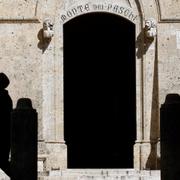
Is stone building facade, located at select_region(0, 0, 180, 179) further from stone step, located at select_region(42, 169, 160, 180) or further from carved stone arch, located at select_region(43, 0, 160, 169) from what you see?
stone step, located at select_region(42, 169, 160, 180)

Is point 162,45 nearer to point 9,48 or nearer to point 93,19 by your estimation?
point 9,48

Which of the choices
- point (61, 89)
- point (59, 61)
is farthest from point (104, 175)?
point (59, 61)

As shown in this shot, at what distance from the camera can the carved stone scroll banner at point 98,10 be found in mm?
19797

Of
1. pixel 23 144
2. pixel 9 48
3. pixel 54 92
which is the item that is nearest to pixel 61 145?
pixel 54 92

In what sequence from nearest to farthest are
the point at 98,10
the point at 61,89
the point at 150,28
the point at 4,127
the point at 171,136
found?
the point at 171,136, the point at 4,127, the point at 150,28, the point at 61,89, the point at 98,10

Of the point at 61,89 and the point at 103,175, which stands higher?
the point at 61,89

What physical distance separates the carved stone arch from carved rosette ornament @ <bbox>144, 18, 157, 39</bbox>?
8.2 inches

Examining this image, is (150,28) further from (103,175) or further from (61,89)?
(103,175)

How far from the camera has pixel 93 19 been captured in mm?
24734

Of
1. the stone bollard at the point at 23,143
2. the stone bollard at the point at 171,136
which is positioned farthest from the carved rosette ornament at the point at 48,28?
the stone bollard at the point at 171,136

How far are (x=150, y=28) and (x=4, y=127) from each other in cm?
611

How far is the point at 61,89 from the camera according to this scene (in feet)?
64.3

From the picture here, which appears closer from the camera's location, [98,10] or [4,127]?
[4,127]

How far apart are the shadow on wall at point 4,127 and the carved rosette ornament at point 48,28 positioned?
4868 millimetres
